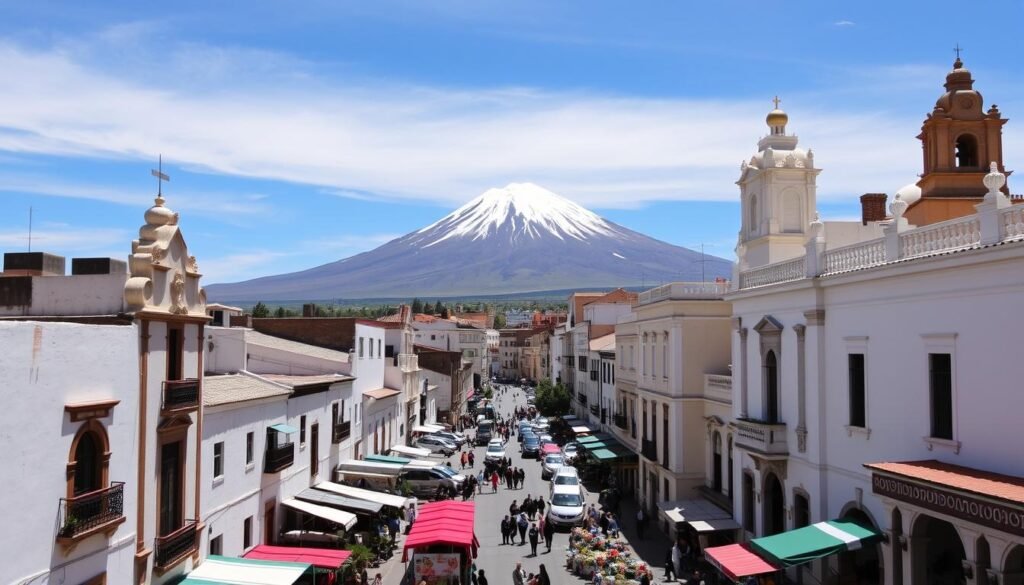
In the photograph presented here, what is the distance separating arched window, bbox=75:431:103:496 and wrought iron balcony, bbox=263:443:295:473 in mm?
9944

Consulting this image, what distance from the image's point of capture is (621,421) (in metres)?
45.8

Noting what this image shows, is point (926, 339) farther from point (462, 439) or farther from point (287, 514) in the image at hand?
point (462, 439)

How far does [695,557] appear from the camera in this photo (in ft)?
90.2

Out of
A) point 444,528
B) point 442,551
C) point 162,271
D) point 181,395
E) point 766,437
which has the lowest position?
point 442,551

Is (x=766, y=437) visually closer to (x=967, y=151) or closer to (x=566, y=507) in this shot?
(x=967, y=151)

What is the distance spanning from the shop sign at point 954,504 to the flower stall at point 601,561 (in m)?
8.73

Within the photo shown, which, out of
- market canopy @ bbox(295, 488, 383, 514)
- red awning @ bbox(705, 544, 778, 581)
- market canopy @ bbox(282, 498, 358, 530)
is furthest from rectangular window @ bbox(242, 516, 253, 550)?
red awning @ bbox(705, 544, 778, 581)

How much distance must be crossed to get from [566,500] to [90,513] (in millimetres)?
22370

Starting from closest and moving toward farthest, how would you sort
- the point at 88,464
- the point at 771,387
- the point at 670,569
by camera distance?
the point at 88,464 → the point at 771,387 → the point at 670,569

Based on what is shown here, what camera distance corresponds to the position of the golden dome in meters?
27.7

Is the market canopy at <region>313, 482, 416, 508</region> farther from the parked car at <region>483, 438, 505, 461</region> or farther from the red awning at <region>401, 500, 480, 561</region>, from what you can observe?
the parked car at <region>483, 438, 505, 461</region>

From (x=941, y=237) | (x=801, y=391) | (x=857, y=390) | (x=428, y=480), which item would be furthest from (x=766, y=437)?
(x=428, y=480)

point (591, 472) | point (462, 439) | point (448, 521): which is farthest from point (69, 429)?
point (462, 439)

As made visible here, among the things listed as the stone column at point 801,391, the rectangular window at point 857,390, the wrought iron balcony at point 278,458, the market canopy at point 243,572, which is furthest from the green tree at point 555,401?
the market canopy at point 243,572
